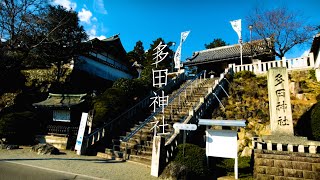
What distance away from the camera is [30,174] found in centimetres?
836

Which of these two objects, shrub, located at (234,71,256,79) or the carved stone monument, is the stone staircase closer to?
Answer: shrub, located at (234,71,256,79)

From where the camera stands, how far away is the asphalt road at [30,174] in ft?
26.1

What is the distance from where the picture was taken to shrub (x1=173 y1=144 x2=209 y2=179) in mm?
7766

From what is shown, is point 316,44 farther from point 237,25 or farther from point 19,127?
point 19,127

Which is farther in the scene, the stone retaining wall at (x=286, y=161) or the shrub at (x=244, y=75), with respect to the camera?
the shrub at (x=244, y=75)

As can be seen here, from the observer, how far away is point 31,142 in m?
15.0

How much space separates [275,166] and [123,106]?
33.9 ft

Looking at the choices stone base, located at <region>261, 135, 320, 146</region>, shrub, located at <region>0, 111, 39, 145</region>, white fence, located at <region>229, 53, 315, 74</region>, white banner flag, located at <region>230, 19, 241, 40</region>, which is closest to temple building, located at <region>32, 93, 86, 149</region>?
shrub, located at <region>0, 111, 39, 145</region>

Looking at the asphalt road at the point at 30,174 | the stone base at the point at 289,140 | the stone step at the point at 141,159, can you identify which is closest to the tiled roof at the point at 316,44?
the stone base at the point at 289,140

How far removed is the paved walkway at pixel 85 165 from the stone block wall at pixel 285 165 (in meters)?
4.08

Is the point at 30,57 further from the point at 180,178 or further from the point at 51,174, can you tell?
the point at 180,178

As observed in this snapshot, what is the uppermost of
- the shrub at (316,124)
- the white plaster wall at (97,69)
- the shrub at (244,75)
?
the white plaster wall at (97,69)

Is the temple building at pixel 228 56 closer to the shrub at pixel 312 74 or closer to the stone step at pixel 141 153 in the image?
the shrub at pixel 312 74

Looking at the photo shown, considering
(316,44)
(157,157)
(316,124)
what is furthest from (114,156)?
(316,44)
